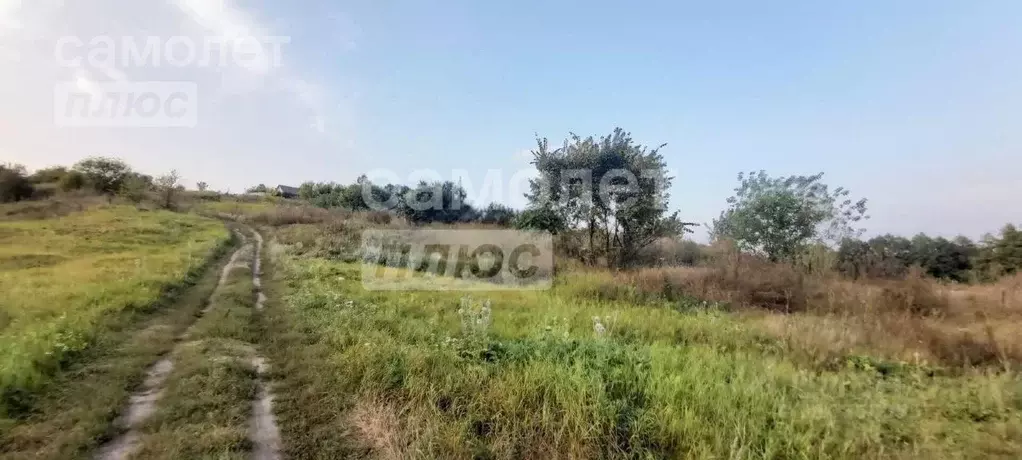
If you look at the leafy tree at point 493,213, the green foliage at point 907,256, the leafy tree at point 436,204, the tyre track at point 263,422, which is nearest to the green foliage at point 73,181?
the leafy tree at point 436,204

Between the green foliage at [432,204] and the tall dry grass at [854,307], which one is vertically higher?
the green foliage at [432,204]

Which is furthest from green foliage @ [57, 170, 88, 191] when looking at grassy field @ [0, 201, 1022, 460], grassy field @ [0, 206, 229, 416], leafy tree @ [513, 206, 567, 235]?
leafy tree @ [513, 206, 567, 235]

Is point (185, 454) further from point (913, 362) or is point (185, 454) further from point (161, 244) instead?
point (161, 244)

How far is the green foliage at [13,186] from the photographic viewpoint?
37275mm

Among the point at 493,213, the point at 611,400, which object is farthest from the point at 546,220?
the point at 493,213

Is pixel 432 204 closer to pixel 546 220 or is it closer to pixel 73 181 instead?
pixel 546 220

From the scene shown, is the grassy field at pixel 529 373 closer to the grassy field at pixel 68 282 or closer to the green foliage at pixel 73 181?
the grassy field at pixel 68 282

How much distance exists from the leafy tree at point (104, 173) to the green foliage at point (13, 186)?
670cm

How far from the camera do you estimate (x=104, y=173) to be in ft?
162

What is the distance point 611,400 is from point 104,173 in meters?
64.4

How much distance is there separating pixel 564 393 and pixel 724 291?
827 centimetres

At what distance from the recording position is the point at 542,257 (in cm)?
1548

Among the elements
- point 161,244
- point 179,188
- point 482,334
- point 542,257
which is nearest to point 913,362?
point 482,334

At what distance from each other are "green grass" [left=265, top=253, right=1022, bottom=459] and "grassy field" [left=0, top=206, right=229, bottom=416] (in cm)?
249
